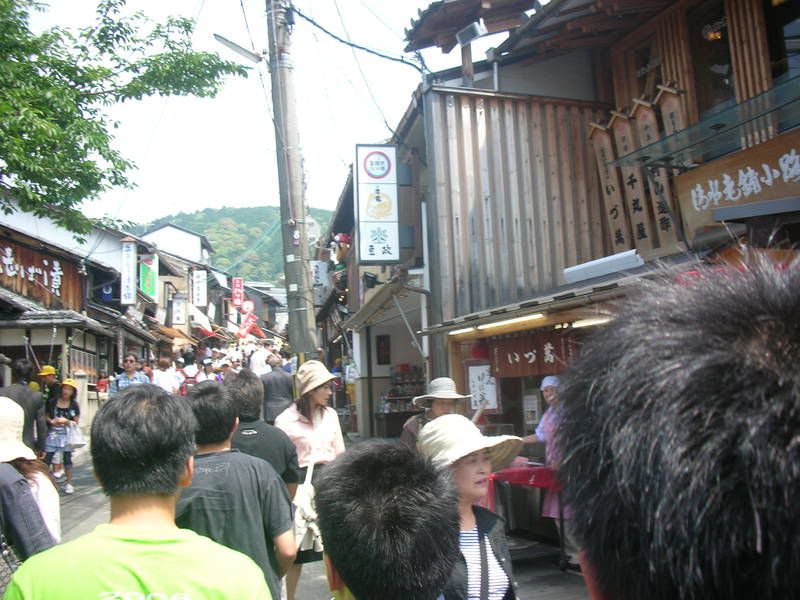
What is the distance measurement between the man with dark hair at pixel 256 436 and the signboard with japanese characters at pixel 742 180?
203 inches

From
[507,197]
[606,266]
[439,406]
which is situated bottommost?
[439,406]

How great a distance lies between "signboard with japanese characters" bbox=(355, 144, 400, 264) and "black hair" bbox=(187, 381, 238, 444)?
346 inches

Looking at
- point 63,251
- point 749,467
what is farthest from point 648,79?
point 63,251

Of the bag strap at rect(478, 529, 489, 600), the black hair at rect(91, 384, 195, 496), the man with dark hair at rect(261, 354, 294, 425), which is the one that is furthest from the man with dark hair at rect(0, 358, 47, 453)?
the bag strap at rect(478, 529, 489, 600)

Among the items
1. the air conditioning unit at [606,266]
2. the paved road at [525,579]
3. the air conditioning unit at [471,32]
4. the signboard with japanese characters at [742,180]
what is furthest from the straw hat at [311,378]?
the air conditioning unit at [471,32]

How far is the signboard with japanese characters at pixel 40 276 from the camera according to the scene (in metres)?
18.3

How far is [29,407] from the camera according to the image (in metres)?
10.2

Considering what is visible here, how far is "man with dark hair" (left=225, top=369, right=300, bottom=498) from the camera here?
16.4 feet

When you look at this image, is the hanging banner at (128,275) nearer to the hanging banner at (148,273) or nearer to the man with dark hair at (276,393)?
the hanging banner at (148,273)

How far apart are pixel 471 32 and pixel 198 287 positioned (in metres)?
35.5

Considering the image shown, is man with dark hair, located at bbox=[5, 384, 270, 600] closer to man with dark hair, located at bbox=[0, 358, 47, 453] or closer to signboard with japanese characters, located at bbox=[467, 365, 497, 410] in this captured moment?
signboard with japanese characters, located at bbox=[467, 365, 497, 410]

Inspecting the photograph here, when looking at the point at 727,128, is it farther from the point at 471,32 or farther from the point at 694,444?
the point at 694,444

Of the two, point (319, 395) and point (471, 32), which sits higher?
point (471, 32)

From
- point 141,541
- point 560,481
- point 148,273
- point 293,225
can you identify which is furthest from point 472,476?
point 148,273
